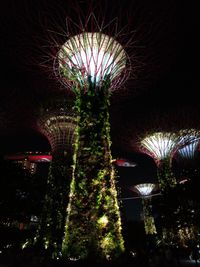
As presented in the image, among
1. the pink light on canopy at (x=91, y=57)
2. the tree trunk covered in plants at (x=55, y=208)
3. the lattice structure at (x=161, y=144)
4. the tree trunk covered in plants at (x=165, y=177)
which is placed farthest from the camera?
the lattice structure at (x=161, y=144)

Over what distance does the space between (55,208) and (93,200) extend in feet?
32.5

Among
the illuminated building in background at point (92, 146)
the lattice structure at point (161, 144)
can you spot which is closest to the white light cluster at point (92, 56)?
the illuminated building in background at point (92, 146)

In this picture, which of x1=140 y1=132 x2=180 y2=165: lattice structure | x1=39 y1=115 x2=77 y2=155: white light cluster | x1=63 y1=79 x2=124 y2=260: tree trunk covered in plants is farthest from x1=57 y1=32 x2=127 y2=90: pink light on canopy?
x1=140 y1=132 x2=180 y2=165: lattice structure

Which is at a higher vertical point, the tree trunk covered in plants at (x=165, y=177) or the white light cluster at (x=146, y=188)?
the white light cluster at (x=146, y=188)

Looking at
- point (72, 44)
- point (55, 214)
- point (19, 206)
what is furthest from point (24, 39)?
point (19, 206)

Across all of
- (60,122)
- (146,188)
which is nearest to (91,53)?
(60,122)

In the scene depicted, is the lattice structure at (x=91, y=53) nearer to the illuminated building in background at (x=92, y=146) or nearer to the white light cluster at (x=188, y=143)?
the illuminated building in background at (x=92, y=146)

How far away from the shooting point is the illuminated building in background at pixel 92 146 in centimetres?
1184

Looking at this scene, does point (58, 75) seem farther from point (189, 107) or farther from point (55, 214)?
point (189, 107)

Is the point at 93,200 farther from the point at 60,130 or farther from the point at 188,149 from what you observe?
the point at 188,149

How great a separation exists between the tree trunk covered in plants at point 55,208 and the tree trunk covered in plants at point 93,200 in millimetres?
8886

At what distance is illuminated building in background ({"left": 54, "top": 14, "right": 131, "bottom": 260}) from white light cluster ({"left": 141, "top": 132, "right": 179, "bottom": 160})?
14.9 m

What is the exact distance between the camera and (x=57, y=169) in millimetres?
22500

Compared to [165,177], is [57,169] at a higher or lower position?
lower
